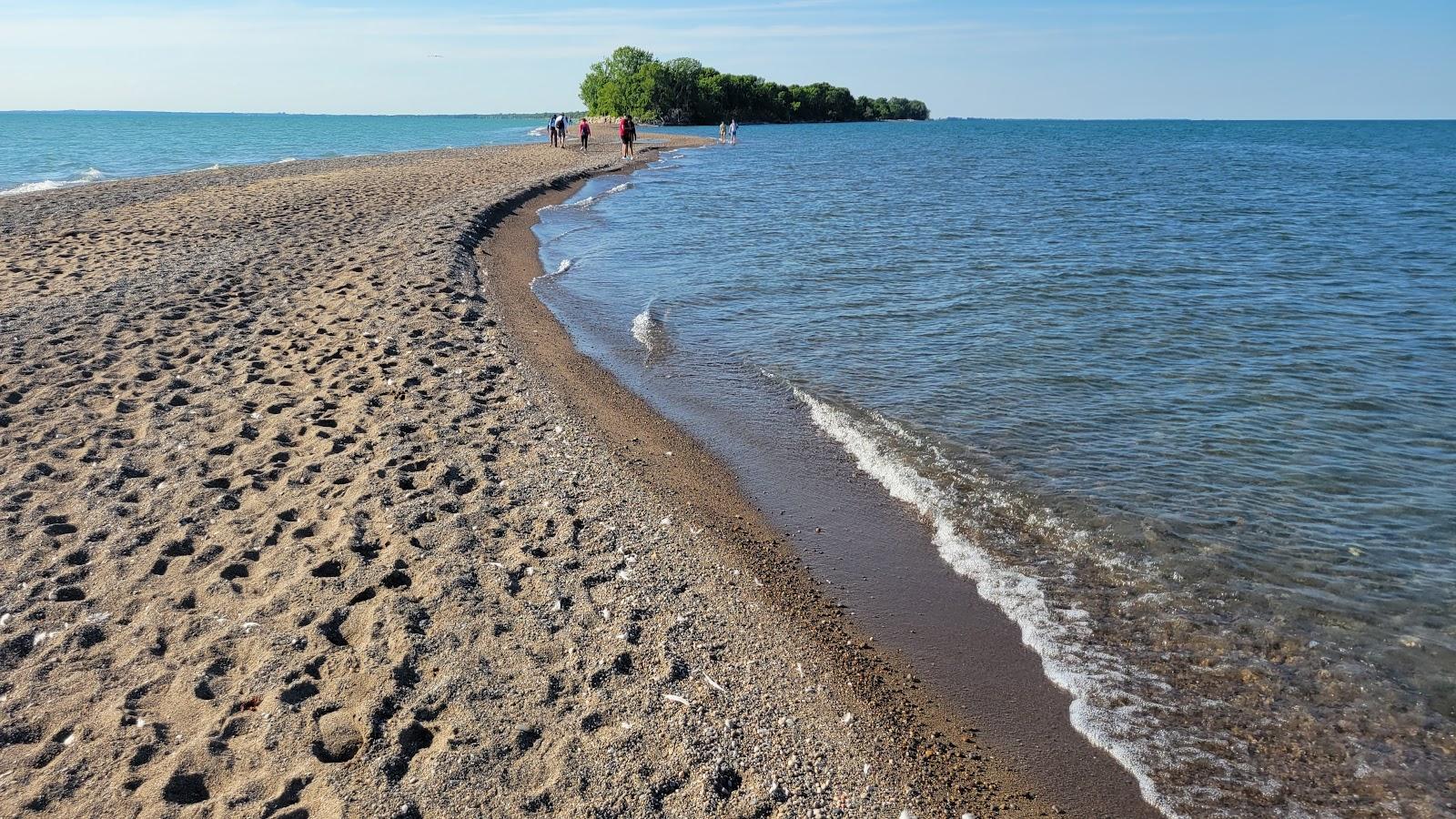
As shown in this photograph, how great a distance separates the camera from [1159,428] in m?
8.55

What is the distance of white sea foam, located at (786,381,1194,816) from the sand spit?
0.76 meters

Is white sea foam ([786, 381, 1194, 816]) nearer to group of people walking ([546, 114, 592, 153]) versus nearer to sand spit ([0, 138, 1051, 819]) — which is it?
sand spit ([0, 138, 1051, 819])

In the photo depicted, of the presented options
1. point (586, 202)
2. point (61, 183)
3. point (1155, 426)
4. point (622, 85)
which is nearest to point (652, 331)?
point (1155, 426)

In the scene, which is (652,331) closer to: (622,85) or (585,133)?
(585,133)

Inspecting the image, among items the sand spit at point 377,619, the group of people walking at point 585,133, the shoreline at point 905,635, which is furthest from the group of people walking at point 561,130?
the shoreline at point 905,635

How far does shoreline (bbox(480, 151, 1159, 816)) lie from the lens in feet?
13.9

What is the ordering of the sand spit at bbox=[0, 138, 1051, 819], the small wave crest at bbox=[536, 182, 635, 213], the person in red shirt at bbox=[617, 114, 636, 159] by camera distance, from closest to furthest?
1. the sand spit at bbox=[0, 138, 1051, 819]
2. the small wave crest at bbox=[536, 182, 635, 213]
3. the person in red shirt at bbox=[617, 114, 636, 159]

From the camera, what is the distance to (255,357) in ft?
30.4

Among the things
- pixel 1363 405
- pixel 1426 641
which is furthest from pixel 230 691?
pixel 1363 405

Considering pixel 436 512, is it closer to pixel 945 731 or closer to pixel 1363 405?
pixel 945 731

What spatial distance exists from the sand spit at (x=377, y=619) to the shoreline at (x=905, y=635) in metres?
0.11

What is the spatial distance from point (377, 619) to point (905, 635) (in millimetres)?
3252

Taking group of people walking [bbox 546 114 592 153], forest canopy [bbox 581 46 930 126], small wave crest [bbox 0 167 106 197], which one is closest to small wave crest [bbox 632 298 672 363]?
small wave crest [bbox 0 167 106 197]

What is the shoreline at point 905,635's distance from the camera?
13.9 ft
